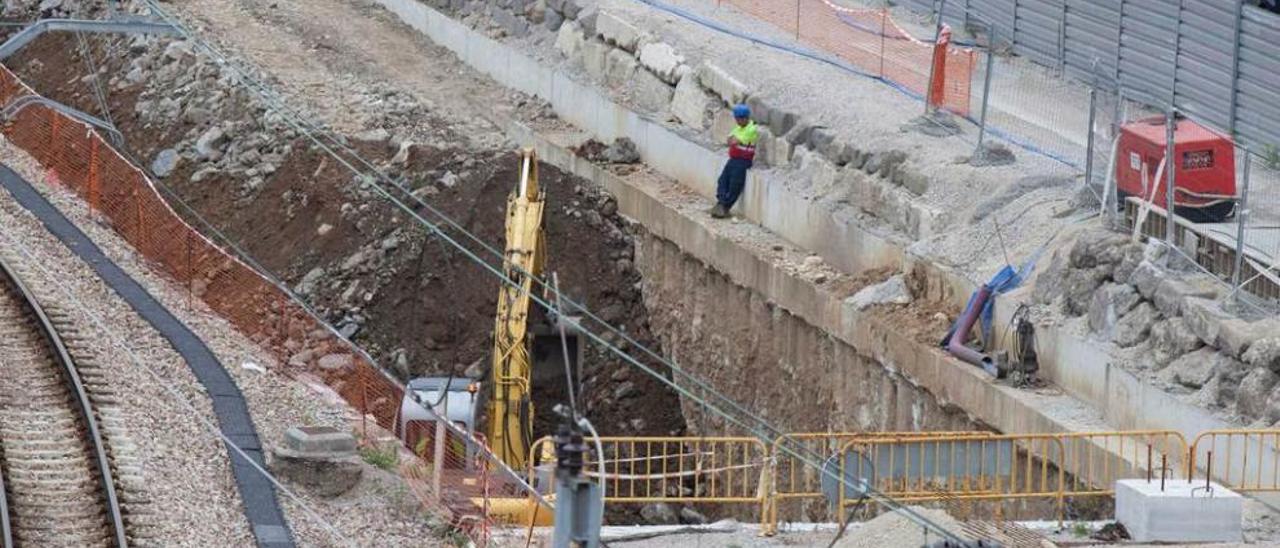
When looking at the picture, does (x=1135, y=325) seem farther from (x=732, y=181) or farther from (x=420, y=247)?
(x=420, y=247)

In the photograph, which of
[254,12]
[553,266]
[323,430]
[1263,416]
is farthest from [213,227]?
[1263,416]

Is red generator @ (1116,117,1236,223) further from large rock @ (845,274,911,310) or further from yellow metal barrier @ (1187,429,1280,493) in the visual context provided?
yellow metal barrier @ (1187,429,1280,493)

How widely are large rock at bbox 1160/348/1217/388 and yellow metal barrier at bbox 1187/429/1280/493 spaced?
95 cm

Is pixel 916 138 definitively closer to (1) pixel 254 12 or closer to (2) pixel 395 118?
(2) pixel 395 118

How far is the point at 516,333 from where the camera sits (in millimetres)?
28406

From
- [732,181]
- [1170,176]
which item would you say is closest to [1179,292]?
[1170,176]

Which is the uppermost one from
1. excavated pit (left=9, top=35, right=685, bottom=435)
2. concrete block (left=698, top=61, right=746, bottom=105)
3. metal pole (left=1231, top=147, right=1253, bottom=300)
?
metal pole (left=1231, top=147, right=1253, bottom=300)

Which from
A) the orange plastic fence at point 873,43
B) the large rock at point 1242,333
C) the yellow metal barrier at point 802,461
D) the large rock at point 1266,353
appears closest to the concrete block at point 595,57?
the orange plastic fence at point 873,43

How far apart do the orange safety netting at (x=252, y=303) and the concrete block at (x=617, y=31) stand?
7.81 metres

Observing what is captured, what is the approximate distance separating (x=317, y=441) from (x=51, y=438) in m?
2.63

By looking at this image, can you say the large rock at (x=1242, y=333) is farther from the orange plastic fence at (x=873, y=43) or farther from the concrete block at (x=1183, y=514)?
the orange plastic fence at (x=873, y=43)

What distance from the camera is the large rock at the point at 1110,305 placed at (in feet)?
82.5

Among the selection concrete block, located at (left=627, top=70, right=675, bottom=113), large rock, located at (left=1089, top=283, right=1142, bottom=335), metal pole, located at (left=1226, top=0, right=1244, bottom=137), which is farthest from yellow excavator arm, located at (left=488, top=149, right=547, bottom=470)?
metal pole, located at (left=1226, top=0, right=1244, bottom=137)

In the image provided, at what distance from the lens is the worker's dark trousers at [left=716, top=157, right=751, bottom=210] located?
33.0 m
